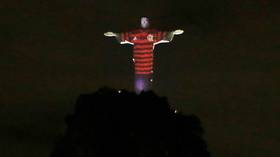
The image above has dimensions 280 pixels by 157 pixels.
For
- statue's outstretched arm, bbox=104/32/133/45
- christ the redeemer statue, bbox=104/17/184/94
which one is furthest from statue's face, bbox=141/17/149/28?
statue's outstretched arm, bbox=104/32/133/45

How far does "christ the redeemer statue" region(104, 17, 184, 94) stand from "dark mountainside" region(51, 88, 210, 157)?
43.3 meters

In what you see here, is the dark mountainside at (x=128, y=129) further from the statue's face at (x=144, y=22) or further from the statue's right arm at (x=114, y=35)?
the statue's right arm at (x=114, y=35)

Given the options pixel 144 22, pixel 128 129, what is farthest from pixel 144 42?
pixel 128 129

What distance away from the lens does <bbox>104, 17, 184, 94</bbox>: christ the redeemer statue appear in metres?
85.4

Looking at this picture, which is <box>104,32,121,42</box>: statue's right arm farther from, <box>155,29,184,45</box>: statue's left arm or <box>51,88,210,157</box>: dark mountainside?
<box>51,88,210,157</box>: dark mountainside

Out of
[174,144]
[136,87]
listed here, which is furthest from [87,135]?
[136,87]

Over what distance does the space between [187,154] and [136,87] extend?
45.6 meters

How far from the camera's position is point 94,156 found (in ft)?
125

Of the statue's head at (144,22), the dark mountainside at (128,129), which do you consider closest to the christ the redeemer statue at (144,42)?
the statue's head at (144,22)

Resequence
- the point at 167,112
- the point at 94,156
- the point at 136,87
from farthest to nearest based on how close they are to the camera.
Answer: the point at 136,87, the point at 167,112, the point at 94,156

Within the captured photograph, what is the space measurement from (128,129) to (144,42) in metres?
47.2

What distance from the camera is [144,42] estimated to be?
8600 cm

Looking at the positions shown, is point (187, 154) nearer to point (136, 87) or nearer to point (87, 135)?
point (87, 135)

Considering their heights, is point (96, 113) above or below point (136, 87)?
above
